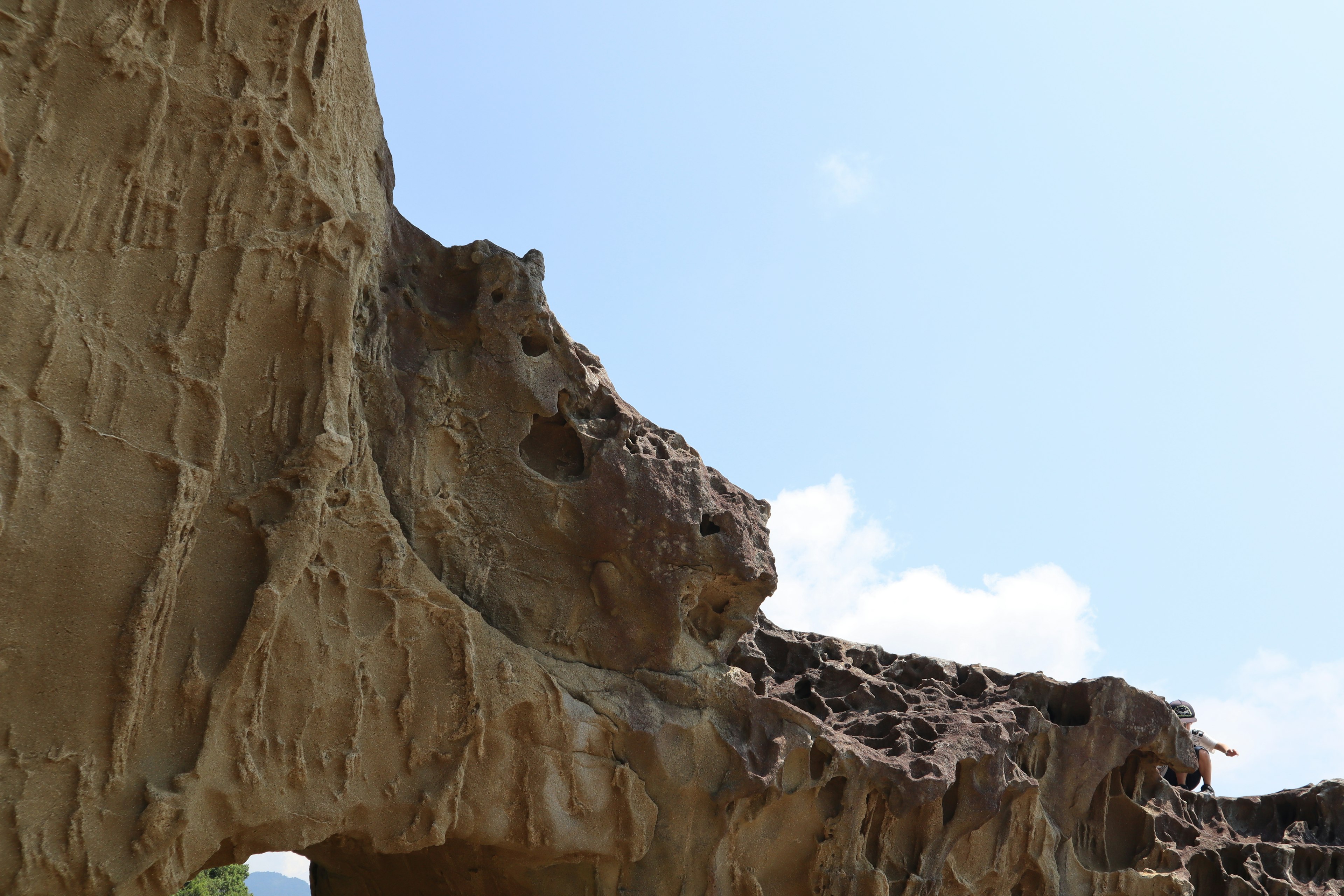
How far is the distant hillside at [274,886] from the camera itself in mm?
109688

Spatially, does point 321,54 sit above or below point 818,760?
above

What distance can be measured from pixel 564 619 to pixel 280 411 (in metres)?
2.11

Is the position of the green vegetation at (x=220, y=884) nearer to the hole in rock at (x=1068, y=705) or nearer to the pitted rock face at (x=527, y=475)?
the hole in rock at (x=1068, y=705)

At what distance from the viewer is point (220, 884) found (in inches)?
817

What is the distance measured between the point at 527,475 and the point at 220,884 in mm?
18574

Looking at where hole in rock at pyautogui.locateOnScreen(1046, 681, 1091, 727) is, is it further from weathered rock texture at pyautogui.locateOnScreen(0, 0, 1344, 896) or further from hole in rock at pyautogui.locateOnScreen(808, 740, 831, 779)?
hole in rock at pyautogui.locateOnScreen(808, 740, 831, 779)

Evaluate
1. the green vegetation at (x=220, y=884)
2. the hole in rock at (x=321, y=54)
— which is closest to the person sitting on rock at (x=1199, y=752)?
the hole in rock at (x=321, y=54)

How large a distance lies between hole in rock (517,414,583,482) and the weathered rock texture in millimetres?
23

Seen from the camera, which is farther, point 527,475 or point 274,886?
point 274,886

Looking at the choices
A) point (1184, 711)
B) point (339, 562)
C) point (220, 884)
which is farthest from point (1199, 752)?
point (220, 884)

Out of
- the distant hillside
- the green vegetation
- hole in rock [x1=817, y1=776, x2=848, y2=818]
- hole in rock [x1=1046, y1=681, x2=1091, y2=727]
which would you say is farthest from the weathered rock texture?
the distant hillside

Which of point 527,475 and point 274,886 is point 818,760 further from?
point 274,886

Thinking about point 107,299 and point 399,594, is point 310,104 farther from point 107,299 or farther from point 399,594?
point 399,594

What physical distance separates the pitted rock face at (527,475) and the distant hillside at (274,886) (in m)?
113
